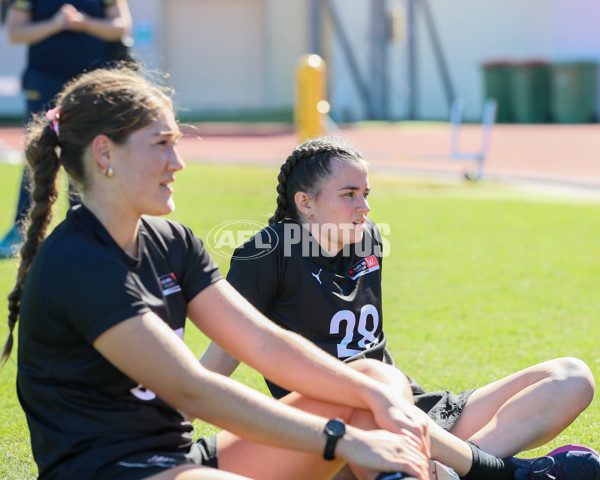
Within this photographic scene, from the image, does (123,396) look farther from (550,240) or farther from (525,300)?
(550,240)

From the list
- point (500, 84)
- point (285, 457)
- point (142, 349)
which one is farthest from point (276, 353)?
point (500, 84)

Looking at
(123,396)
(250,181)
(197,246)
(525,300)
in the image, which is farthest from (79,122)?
(250,181)

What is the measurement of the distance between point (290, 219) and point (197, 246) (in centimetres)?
87

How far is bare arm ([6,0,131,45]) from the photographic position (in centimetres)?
598

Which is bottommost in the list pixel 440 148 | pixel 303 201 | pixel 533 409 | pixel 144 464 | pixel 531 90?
pixel 440 148

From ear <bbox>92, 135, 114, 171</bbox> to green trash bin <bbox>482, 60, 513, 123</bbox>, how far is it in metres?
18.7

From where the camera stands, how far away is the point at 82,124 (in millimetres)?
2250

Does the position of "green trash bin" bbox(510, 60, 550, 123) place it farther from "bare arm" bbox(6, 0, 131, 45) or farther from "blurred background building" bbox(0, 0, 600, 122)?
"bare arm" bbox(6, 0, 131, 45)

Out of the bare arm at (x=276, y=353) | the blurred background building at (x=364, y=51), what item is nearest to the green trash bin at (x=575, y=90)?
the blurred background building at (x=364, y=51)

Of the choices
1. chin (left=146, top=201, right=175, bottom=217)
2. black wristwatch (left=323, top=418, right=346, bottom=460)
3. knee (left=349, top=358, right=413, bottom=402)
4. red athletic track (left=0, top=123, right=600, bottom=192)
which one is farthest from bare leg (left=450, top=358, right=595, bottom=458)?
red athletic track (left=0, top=123, right=600, bottom=192)

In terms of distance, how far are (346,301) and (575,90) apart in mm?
17478

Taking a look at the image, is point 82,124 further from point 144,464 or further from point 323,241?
point 323,241

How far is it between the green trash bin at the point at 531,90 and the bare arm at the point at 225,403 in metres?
18.5

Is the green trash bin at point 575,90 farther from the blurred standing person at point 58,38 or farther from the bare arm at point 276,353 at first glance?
the bare arm at point 276,353
